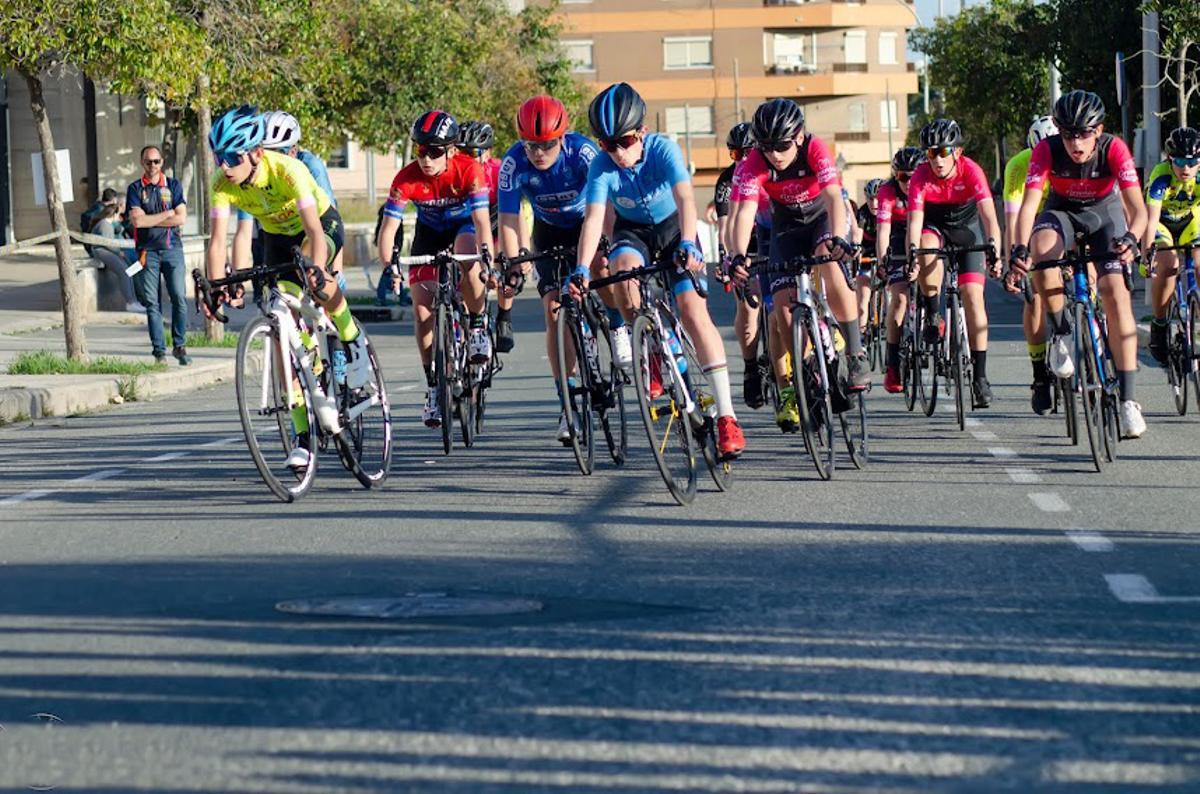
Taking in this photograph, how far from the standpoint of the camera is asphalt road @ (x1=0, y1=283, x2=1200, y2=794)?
5336 millimetres

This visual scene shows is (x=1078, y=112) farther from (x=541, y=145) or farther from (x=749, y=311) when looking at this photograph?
(x=749, y=311)

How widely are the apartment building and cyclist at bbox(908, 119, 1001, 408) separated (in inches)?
3325

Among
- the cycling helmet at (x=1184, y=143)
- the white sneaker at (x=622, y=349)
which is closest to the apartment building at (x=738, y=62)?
the cycling helmet at (x=1184, y=143)

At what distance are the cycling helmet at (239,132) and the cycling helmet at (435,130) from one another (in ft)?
7.88

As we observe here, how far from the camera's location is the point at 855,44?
102125mm

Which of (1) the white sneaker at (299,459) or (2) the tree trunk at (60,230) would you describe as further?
(2) the tree trunk at (60,230)

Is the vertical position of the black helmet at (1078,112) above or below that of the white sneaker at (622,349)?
above

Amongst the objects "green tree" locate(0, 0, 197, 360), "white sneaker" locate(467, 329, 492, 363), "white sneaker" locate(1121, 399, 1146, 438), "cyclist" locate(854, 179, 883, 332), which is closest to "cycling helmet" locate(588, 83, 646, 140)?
"white sneaker" locate(467, 329, 492, 363)

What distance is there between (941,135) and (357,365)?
197 inches

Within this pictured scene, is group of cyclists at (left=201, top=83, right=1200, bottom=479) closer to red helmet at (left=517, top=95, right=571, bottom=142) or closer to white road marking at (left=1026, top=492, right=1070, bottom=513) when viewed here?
red helmet at (left=517, top=95, right=571, bottom=142)

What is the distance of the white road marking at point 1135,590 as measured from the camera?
7445 mm

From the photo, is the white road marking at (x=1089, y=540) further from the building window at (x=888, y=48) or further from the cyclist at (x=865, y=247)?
the building window at (x=888, y=48)

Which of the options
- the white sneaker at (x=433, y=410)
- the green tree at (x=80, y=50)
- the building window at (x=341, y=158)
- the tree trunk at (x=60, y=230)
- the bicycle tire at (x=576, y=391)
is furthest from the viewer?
the building window at (x=341, y=158)

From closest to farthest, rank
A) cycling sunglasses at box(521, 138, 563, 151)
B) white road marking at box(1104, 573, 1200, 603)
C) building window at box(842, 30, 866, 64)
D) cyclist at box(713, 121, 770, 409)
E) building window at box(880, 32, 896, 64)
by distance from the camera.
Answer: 1. white road marking at box(1104, 573, 1200, 603)
2. cycling sunglasses at box(521, 138, 563, 151)
3. cyclist at box(713, 121, 770, 409)
4. building window at box(842, 30, 866, 64)
5. building window at box(880, 32, 896, 64)
